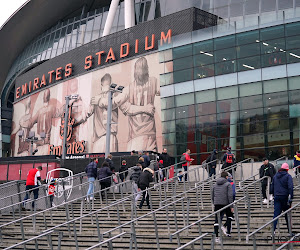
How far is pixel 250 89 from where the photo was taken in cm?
2967

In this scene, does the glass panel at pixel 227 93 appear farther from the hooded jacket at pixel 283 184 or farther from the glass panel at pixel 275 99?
the hooded jacket at pixel 283 184

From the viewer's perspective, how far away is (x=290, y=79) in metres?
28.4

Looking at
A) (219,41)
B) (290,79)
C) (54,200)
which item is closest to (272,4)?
(219,41)

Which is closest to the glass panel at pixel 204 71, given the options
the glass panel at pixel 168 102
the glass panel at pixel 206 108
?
the glass panel at pixel 206 108

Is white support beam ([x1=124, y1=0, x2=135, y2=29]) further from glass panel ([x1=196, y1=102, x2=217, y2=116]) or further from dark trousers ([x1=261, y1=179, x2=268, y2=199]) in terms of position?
dark trousers ([x1=261, y1=179, x2=268, y2=199])

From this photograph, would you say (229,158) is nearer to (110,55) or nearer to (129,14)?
(110,55)

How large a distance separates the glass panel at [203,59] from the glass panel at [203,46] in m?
0.30

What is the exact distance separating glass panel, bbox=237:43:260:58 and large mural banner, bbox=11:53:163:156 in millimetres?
5617

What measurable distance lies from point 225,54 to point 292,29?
4.01m

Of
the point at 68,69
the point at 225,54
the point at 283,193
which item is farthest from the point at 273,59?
the point at 68,69

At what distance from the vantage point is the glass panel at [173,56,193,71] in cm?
3244

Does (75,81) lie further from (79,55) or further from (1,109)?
(1,109)

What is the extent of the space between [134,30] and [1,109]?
949 inches

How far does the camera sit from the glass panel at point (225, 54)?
3068 cm
